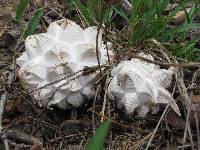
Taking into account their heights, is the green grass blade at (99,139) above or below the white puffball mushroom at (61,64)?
below

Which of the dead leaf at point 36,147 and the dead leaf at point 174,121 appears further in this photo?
the dead leaf at point 174,121

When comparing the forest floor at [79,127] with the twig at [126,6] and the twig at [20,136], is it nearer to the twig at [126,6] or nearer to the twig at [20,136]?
the twig at [20,136]

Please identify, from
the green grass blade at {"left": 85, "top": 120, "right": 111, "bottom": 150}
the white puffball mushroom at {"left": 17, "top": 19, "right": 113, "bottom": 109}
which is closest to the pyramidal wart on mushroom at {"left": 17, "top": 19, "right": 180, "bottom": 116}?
the white puffball mushroom at {"left": 17, "top": 19, "right": 113, "bottom": 109}

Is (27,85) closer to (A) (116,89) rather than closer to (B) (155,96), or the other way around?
(A) (116,89)

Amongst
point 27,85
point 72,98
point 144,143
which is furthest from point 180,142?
point 27,85

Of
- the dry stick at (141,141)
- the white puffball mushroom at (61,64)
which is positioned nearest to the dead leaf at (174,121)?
the dry stick at (141,141)

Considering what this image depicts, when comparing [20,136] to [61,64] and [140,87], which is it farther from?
[140,87]
